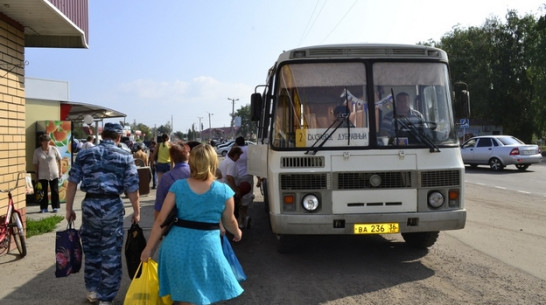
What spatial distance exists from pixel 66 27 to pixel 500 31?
45984 mm

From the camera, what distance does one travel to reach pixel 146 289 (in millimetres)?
3934

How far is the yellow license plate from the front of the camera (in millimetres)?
5781

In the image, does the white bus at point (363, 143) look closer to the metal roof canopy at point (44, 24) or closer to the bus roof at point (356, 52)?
the bus roof at point (356, 52)

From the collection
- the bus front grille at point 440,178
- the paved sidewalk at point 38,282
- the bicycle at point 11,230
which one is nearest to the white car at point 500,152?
the bus front grille at point 440,178

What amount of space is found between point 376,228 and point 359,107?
1.50 m

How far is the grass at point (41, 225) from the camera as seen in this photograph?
28.4 ft

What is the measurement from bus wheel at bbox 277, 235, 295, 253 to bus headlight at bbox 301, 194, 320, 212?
1.05 m

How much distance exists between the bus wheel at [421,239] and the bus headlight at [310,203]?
2.00 meters

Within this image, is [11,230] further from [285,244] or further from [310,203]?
[310,203]

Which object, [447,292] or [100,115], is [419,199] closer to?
[447,292]

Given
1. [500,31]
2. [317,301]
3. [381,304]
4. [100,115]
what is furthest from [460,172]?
[500,31]

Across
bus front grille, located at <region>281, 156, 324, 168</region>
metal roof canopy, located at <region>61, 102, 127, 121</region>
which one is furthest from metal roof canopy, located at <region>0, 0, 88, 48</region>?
metal roof canopy, located at <region>61, 102, 127, 121</region>

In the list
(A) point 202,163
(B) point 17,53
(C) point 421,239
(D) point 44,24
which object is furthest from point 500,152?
(A) point 202,163

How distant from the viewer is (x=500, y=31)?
4572 centimetres
